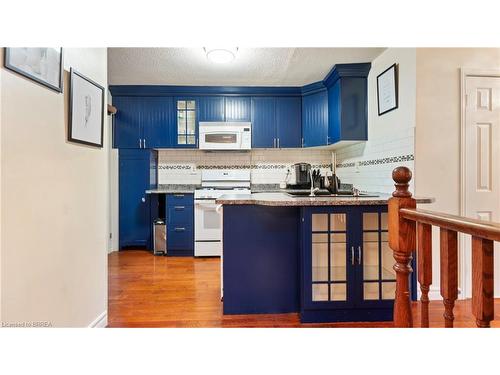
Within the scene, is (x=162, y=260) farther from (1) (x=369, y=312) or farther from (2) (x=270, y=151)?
(1) (x=369, y=312)

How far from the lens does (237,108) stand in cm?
441

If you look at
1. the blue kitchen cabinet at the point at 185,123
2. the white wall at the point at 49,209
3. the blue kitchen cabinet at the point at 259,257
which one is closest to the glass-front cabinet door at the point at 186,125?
the blue kitchen cabinet at the point at 185,123

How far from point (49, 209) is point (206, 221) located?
8.75 ft

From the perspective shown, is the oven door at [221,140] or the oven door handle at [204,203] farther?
the oven door at [221,140]

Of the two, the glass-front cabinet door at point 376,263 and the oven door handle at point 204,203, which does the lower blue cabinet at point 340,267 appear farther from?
the oven door handle at point 204,203

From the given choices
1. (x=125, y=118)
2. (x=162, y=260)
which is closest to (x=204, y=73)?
(x=125, y=118)

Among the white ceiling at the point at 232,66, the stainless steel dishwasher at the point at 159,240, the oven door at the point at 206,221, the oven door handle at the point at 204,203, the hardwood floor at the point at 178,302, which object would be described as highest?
the white ceiling at the point at 232,66

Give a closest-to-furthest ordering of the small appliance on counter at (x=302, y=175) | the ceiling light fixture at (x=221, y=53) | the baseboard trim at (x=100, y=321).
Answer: the baseboard trim at (x=100, y=321)
the ceiling light fixture at (x=221, y=53)
the small appliance on counter at (x=302, y=175)

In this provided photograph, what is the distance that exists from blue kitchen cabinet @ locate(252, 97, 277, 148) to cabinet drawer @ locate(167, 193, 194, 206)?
124cm

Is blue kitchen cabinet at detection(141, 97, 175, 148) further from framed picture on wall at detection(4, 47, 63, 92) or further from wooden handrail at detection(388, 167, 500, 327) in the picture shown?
wooden handrail at detection(388, 167, 500, 327)

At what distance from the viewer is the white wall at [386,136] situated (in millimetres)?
2559

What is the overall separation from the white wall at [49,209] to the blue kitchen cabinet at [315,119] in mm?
2820

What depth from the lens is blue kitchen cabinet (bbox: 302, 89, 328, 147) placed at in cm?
397

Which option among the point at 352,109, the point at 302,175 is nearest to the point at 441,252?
the point at 352,109
